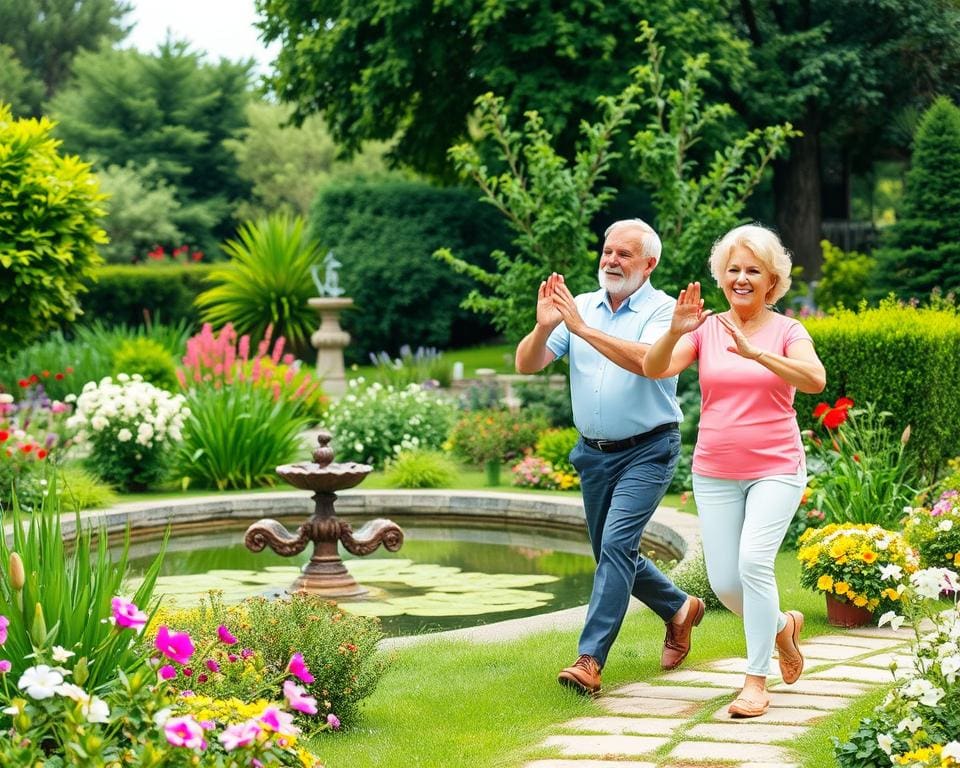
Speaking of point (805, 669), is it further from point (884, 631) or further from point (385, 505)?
point (385, 505)

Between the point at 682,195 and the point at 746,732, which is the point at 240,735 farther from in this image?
the point at 682,195

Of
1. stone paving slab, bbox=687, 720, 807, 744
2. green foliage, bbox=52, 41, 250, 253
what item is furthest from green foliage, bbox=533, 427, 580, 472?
green foliage, bbox=52, 41, 250, 253

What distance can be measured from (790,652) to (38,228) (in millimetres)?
8880

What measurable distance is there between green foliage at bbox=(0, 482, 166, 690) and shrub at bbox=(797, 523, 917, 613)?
3.63 m

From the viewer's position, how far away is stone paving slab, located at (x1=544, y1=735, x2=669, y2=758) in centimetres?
434

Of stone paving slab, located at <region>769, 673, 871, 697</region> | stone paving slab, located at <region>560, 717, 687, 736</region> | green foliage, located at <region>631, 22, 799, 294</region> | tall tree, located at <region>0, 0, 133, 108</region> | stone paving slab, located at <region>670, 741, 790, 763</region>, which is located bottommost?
stone paving slab, located at <region>769, 673, 871, 697</region>

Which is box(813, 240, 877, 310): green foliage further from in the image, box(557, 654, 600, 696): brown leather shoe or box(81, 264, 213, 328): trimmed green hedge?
box(557, 654, 600, 696): brown leather shoe

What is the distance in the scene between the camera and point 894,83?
77.3ft

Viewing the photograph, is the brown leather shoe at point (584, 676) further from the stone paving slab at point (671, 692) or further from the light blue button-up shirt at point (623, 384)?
the light blue button-up shirt at point (623, 384)

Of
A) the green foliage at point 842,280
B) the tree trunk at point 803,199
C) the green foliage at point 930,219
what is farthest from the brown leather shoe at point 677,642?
the tree trunk at point 803,199

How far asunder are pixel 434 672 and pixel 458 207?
19.1 meters

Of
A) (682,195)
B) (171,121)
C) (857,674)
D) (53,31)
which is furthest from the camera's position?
(53,31)

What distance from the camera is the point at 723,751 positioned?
4.32 m

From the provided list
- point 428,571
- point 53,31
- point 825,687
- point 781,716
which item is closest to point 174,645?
point 781,716
